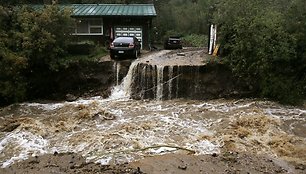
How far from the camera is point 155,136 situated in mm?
13922

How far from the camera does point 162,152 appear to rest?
12281mm

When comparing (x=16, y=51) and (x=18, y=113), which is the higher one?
(x=16, y=51)

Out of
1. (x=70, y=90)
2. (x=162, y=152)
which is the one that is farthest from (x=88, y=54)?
(x=162, y=152)

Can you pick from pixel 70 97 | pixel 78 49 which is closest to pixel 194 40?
pixel 78 49

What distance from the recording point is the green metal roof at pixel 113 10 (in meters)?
27.9

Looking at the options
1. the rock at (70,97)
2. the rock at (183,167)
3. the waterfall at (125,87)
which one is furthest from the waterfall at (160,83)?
the rock at (183,167)

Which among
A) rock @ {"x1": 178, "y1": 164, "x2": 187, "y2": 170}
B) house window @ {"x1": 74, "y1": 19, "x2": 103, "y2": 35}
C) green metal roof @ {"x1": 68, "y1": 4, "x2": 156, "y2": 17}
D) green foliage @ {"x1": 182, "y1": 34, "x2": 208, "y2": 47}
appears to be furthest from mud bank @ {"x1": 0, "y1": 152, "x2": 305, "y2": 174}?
green foliage @ {"x1": 182, "y1": 34, "x2": 208, "y2": 47}

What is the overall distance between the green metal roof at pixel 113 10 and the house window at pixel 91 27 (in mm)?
687

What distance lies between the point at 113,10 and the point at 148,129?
16.8m

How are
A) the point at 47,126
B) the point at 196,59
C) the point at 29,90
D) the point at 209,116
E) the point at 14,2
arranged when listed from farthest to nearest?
the point at 14,2, the point at 196,59, the point at 29,90, the point at 209,116, the point at 47,126

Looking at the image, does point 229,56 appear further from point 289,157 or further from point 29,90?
point 29,90

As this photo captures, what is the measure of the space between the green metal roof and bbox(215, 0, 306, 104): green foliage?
9589 mm

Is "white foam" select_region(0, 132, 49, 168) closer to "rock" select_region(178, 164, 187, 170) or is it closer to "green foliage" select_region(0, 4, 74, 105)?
"rock" select_region(178, 164, 187, 170)

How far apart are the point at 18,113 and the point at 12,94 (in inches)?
72.4
